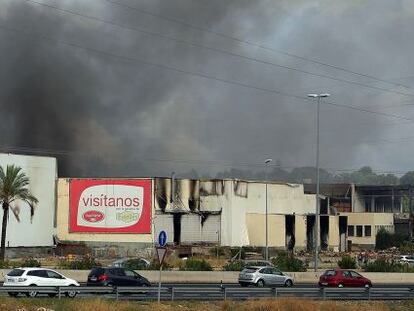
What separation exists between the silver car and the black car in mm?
8921

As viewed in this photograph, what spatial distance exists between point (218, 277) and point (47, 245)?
42.0 metres

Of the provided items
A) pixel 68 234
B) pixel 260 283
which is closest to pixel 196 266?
pixel 260 283

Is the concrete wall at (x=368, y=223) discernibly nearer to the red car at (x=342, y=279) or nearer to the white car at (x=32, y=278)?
the red car at (x=342, y=279)

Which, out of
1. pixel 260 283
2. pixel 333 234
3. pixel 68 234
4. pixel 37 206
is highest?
pixel 37 206

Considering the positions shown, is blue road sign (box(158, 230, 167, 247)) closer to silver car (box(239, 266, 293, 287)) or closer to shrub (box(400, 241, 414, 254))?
silver car (box(239, 266, 293, 287))

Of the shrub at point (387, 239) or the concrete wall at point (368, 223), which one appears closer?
the shrub at point (387, 239)

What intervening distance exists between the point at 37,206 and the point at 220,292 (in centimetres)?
5779

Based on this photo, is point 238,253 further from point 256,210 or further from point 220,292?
point 220,292

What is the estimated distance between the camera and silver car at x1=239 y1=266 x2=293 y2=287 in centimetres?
4459

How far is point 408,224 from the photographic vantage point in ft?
426

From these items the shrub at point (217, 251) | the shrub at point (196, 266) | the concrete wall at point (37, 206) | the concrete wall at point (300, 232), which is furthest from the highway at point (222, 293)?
the concrete wall at point (300, 232)

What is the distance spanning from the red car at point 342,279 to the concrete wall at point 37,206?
47.7m

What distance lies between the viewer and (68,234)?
90812 millimetres

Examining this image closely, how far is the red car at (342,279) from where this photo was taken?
45.3 m
